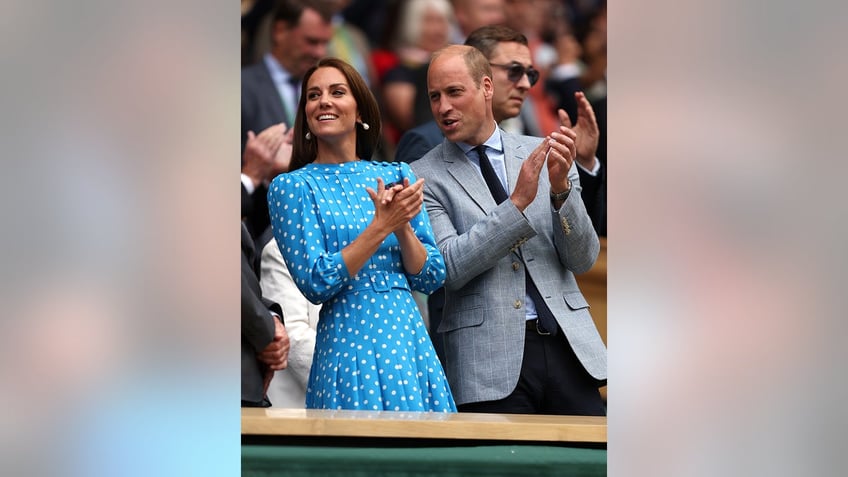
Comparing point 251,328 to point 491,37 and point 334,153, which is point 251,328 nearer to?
point 334,153

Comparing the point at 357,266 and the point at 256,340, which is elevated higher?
the point at 357,266

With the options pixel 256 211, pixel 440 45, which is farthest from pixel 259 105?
pixel 440 45

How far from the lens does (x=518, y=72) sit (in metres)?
3.73

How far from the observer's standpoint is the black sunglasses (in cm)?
372

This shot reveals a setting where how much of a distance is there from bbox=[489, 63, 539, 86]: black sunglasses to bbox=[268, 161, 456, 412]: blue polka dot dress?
23.9 inches

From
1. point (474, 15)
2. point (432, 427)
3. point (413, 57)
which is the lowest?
point (432, 427)

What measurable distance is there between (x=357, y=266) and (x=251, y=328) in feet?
1.65

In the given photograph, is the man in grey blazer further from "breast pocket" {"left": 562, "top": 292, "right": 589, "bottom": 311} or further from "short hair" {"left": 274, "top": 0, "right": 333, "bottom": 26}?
"short hair" {"left": 274, "top": 0, "right": 333, "bottom": 26}

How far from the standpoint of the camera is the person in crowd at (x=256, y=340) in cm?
363

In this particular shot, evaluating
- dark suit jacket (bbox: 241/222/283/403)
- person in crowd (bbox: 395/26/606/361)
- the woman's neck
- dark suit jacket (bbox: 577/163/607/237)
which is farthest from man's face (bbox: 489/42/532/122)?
dark suit jacket (bbox: 241/222/283/403)
